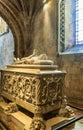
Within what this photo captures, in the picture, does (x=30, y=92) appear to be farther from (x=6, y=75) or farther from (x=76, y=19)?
(x=76, y=19)

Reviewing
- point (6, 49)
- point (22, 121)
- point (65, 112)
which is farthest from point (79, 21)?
point (6, 49)

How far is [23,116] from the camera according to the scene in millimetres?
3059

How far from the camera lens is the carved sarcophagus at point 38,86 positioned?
278cm

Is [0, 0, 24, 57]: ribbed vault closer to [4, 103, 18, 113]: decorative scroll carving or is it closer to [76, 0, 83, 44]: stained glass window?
[76, 0, 83, 44]: stained glass window

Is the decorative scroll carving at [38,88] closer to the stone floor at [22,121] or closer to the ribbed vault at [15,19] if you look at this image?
the stone floor at [22,121]

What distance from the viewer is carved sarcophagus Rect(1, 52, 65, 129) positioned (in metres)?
2.78

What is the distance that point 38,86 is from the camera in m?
2.76

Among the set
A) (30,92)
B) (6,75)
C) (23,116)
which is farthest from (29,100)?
(6,75)

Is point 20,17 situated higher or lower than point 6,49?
higher

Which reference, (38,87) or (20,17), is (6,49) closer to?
(20,17)

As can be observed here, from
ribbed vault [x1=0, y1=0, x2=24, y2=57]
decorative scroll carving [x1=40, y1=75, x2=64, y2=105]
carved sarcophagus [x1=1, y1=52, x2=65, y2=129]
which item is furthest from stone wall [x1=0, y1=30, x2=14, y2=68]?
decorative scroll carving [x1=40, y1=75, x2=64, y2=105]

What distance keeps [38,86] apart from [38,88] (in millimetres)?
32

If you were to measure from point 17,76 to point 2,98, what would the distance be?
101cm

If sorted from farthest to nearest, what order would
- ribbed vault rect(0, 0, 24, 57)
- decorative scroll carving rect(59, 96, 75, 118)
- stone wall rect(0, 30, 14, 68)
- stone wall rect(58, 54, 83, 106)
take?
stone wall rect(0, 30, 14, 68), ribbed vault rect(0, 0, 24, 57), stone wall rect(58, 54, 83, 106), decorative scroll carving rect(59, 96, 75, 118)
